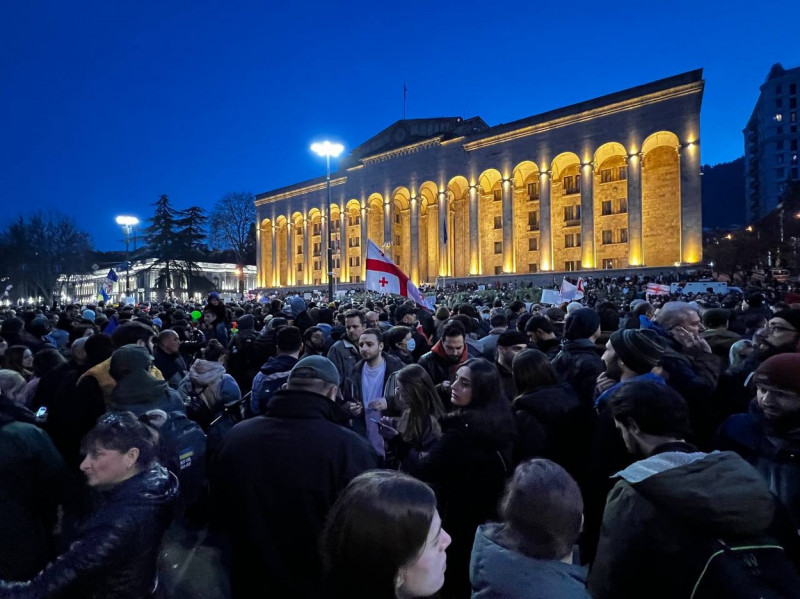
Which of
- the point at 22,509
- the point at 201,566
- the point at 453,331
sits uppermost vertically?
the point at 453,331

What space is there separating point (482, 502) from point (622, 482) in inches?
40.2

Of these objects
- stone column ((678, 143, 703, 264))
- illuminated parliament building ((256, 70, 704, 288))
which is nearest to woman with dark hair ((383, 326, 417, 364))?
illuminated parliament building ((256, 70, 704, 288))

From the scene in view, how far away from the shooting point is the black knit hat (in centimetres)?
315

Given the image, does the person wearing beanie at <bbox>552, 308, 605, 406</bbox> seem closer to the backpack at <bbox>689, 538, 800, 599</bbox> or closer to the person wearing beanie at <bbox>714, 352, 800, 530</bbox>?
the person wearing beanie at <bbox>714, 352, 800, 530</bbox>

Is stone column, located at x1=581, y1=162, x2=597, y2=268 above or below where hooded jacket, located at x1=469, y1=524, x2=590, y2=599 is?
above

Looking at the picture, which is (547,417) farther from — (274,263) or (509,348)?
(274,263)

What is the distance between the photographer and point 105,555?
191cm

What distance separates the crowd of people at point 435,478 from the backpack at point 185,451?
17 millimetres

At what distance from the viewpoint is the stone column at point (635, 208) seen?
1437 inches

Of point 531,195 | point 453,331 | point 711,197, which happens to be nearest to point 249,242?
point 531,195

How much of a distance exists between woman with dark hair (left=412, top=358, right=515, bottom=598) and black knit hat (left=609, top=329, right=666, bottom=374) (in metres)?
0.99

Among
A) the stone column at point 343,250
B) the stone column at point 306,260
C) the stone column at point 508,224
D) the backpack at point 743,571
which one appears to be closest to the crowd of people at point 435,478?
the backpack at point 743,571

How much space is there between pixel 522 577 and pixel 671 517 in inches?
21.4

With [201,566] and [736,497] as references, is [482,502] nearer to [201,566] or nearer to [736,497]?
[736,497]
